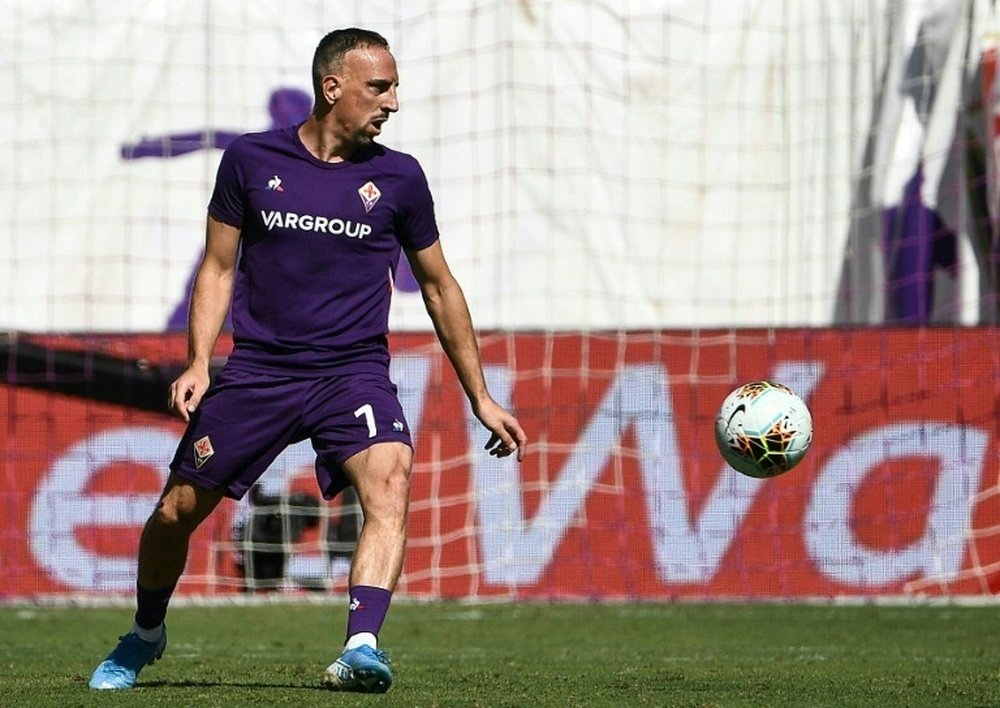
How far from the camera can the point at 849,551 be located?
13.0 metres

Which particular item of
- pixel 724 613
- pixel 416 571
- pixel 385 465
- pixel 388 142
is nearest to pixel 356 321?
pixel 385 465

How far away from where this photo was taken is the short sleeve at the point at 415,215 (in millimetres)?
6789

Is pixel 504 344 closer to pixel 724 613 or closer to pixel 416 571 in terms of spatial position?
pixel 416 571

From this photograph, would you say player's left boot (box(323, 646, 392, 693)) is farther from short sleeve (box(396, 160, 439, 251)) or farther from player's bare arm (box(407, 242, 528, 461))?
short sleeve (box(396, 160, 439, 251))

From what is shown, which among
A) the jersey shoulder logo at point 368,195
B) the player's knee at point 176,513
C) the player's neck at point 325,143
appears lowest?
the player's knee at point 176,513

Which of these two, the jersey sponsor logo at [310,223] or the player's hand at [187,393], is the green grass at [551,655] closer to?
the player's hand at [187,393]

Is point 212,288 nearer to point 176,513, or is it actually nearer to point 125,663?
point 176,513

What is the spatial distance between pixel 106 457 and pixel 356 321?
23.2 ft

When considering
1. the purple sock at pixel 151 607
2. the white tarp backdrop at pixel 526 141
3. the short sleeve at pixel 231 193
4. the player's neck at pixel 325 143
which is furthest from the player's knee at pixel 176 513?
the white tarp backdrop at pixel 526 141

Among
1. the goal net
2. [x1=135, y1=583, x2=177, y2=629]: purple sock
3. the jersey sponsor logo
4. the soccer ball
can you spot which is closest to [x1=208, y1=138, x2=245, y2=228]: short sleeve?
the jersey sponsor logo

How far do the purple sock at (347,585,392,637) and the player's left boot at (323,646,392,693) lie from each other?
90 millimetres

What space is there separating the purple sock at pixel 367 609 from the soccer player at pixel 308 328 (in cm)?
12

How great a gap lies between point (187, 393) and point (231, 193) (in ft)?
2.45

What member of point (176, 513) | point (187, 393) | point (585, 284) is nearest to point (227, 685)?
point (176, 513)
